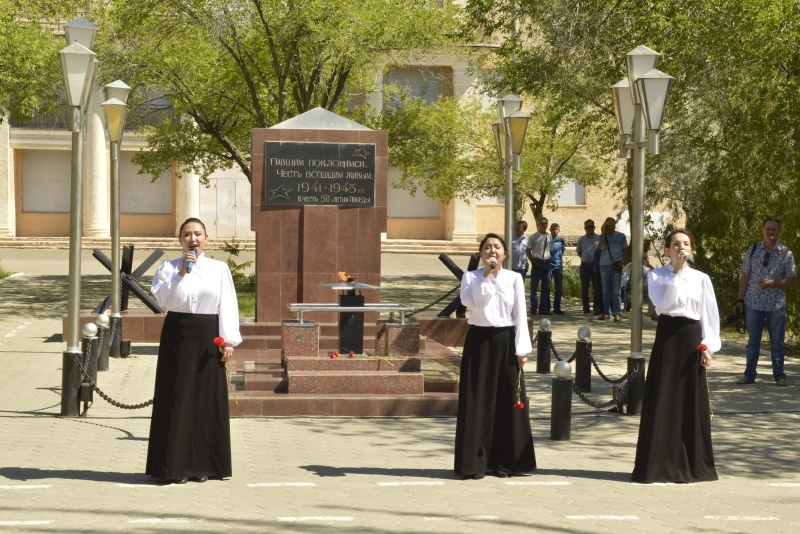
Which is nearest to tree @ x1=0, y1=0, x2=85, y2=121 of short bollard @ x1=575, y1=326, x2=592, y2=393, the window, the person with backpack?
the person with backpack

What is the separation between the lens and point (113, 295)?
1677 cm

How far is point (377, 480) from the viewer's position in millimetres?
9188

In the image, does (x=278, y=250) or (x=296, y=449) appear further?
(x=278, y=250)

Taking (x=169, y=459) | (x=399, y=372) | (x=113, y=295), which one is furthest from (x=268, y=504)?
(x=113, y=295)

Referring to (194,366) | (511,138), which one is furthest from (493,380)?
(511,138)

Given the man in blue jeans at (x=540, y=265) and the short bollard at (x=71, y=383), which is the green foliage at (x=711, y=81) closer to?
the man in blue jeans at (x=540, y=265)

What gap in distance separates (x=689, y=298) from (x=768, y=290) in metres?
5.27

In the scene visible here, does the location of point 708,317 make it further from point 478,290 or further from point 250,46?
point 250,46

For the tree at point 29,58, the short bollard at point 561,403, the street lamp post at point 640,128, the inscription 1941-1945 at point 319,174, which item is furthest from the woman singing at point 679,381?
the tree at point 29,58

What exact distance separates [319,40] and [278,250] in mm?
7662

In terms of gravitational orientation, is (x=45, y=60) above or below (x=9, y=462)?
above

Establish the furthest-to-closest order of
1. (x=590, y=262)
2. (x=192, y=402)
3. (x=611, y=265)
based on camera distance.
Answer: (x=590, y=262), (x=611, y=265), (x=192, y=402)

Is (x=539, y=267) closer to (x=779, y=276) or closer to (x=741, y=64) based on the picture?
(x=741, y=64)

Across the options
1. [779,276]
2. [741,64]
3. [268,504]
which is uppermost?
[741,64]
